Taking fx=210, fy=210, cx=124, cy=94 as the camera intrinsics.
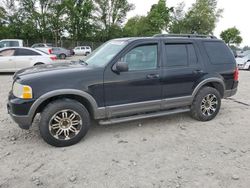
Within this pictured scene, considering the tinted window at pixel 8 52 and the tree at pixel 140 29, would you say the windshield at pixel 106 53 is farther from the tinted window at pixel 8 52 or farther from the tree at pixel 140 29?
the tree at pixel 140 29

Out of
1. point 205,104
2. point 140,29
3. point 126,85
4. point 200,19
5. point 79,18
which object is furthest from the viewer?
point 140,29

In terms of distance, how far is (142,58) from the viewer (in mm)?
3920

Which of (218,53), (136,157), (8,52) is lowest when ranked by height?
(136,157)

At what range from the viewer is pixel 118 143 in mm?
3625

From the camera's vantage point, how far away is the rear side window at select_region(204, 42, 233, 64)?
14.9 ft

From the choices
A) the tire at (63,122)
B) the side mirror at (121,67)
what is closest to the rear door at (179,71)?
the side mirror at (121,67)

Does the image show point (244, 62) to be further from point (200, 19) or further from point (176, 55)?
point (200, 19)

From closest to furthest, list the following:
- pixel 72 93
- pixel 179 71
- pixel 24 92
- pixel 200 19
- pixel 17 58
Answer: pixel 24 92 < pixel 72 93 < pixel 179 71 < pixel 17 58 < pixel 200 19

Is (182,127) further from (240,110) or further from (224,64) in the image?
(240,110)

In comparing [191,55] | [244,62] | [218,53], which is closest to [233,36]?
[244,62]

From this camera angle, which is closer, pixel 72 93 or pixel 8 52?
pixel 72 93

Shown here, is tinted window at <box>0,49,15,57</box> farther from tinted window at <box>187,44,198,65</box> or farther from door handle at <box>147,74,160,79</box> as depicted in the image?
tinted window at <box>187,44,198,65</box>

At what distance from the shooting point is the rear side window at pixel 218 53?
4555mm

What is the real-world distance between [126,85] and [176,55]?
1273 mm
